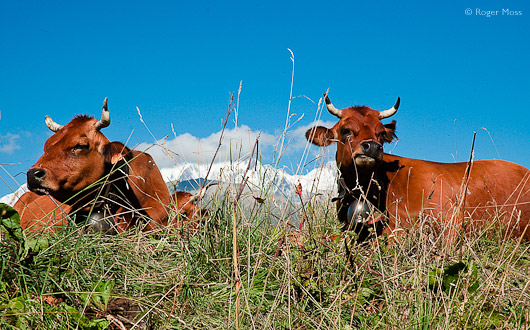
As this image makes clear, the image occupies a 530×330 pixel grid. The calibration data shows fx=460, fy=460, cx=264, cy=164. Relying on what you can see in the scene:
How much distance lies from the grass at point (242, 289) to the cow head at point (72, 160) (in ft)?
5.15

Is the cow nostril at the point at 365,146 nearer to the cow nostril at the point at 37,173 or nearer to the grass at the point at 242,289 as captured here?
the grass at the point at 242,289

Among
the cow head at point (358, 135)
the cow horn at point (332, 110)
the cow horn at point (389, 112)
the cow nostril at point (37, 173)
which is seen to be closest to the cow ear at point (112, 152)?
the cow nostril at point (37, 173)

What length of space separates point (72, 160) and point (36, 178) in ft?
1.50

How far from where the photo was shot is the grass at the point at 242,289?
2.49 metres

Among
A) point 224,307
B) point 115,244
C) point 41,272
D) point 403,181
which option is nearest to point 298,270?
point 224,307

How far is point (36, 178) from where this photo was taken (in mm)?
4570

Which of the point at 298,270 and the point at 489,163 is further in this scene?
the point at 489,163

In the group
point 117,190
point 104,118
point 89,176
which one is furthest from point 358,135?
point 89,176

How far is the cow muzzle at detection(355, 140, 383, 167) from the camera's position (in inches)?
195

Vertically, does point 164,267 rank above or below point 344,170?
below

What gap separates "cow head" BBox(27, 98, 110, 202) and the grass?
5.15 feet

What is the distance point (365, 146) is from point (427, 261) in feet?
6.88

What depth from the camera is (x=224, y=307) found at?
285 cm

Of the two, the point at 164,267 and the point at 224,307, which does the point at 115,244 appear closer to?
the point at 164,267
